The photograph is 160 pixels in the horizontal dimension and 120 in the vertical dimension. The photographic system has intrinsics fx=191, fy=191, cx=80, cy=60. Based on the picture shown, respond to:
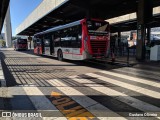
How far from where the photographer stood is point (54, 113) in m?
4.81

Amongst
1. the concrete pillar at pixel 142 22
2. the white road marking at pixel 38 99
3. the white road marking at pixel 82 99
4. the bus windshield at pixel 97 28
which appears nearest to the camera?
the white road marking at pixel 82 99

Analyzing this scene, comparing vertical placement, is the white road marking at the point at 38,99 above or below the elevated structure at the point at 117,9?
below

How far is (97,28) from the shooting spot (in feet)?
46.2

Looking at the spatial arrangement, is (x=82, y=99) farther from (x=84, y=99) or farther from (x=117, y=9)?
(x=117, y=9)

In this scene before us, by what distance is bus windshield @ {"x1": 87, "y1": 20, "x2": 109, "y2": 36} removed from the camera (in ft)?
44.8

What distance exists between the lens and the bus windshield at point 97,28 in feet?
44.8

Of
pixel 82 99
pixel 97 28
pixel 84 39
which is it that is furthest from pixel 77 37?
pixel 82 99

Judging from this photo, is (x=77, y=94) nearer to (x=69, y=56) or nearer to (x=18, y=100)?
(x=18, y=100)

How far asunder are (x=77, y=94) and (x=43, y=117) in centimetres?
207

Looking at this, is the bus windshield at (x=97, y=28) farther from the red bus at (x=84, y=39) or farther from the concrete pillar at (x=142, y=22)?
the concrete pillar at (x=142, y=22)

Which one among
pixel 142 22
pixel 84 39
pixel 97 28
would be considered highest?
pixel 142 22

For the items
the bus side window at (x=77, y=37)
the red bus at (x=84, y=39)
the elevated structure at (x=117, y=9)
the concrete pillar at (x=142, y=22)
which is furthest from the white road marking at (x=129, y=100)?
the elevated structure at (x=117, y=9)

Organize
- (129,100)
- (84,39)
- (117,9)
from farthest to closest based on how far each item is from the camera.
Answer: (117,9), (84,39), (129,100)

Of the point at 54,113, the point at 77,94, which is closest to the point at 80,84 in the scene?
the point at 77,94
